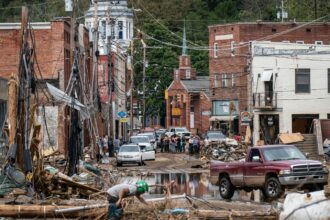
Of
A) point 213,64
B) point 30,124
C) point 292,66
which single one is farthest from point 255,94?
point 30,124

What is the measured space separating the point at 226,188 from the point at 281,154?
93.6 inches

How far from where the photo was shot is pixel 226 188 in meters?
33.2

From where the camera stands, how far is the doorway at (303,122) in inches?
2785

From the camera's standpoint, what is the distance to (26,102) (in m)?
29.9

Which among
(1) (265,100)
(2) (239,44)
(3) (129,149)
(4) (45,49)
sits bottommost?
(3) (129,149)

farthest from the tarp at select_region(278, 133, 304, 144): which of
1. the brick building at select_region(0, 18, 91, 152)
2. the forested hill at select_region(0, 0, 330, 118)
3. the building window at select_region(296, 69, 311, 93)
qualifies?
the forested hill at select_region(0, 0, 330, 118)

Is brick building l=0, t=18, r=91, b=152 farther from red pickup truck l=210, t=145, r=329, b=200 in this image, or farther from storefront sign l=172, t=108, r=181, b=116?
storefront sign l=172, t=108, r=181, b=116

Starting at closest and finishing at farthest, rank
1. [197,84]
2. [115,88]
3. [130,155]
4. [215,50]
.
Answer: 1. [130,155]
2. [115,88]
3. [215,50]
4. [197,84]

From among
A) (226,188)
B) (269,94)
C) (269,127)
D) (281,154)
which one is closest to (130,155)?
(269,94)

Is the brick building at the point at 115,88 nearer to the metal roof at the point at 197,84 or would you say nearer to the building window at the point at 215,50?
the metal roof at the point at 197,84

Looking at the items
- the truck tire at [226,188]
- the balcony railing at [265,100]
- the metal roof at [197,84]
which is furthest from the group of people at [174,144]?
the truck tire at [226,188]

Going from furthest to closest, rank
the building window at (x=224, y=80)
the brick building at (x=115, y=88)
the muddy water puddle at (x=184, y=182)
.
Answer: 1. the building window at (x=224, y=80)
2. the brick building at (x=115, y=88)
3. the muddy water puddle at (x=184, y=182)

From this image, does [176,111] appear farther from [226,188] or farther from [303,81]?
→ [226,188]

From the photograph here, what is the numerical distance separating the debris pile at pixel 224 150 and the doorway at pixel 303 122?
172 inches
